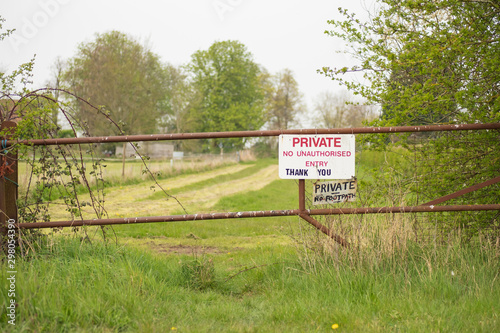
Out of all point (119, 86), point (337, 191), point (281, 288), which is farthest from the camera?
point (119, 86)

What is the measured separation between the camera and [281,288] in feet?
13.1

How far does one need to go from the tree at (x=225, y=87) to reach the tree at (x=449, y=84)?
45309 millimetres

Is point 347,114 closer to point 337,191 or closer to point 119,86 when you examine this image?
point 337,191

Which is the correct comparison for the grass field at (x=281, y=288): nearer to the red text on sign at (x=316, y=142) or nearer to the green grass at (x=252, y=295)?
the green grass at (x=252, y=295)

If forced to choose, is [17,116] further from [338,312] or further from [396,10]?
[396,10]

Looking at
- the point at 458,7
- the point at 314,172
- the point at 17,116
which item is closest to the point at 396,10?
the point at 458,7

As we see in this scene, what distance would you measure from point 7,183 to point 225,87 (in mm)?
50107

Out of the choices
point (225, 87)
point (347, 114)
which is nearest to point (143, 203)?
point (347, 114)

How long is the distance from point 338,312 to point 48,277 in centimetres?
233

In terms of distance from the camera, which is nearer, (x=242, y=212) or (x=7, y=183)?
(x=242, y=212)

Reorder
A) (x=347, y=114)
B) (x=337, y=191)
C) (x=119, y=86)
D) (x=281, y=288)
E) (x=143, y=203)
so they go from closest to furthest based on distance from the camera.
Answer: (x=281, y=288) < (x=337, y=191) < (x=347, y=114) < (x=143, y=203) < (x=119, y=86)

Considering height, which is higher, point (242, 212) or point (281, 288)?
point (242, 212)

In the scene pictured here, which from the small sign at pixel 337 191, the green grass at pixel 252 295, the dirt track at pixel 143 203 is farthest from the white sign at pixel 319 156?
the dirt track at pixel 143 203

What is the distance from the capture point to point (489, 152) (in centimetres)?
508
